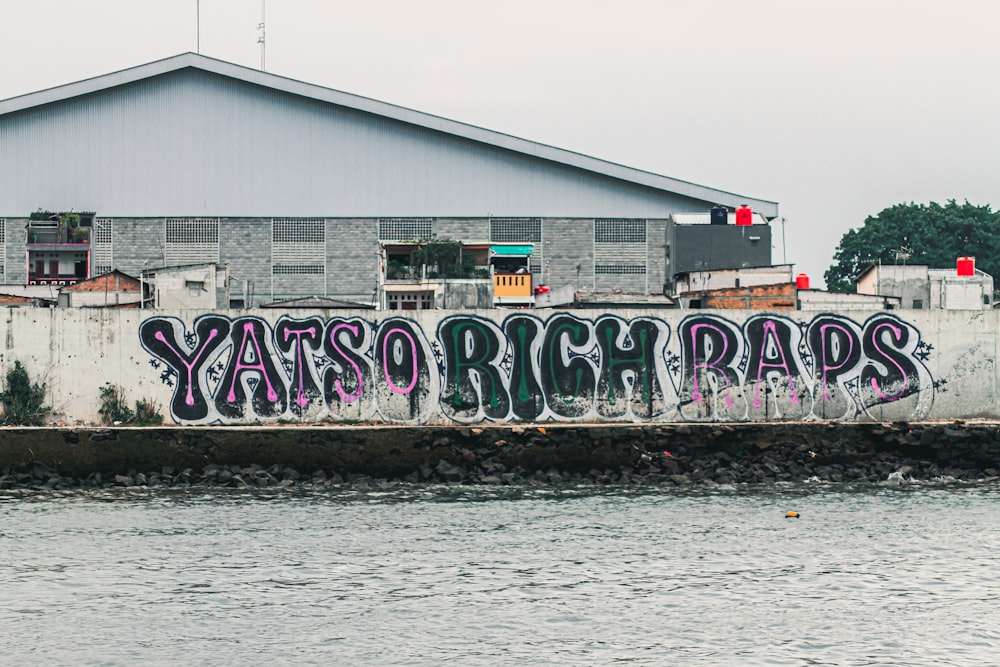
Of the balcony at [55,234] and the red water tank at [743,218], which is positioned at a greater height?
the red water tank at [743,218]

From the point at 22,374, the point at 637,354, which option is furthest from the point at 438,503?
the point at 22,374

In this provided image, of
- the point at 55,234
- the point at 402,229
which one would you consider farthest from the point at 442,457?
the point at 55,234

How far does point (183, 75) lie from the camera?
68.5m

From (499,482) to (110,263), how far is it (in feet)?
143

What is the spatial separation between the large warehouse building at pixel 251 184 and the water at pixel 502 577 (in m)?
40.4

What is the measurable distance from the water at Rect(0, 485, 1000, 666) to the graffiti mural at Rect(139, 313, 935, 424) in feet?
11.6

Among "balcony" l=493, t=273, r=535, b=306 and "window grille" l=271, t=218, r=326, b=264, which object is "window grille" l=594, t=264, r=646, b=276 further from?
"window grille" l=271, t=218, r=326, b=264

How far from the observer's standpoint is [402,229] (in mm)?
68500

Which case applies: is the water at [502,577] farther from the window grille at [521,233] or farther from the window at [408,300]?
the window grille at [521,233]

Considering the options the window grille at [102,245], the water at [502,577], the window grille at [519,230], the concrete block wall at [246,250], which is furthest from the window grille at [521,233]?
the water at [502,577]

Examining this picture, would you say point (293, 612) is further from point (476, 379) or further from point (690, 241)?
point (690, 241)

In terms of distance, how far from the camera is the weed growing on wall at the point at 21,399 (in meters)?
31.4

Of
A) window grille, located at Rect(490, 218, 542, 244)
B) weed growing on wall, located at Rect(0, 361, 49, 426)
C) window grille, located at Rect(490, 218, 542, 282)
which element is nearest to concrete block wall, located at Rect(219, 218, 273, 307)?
window grille, located at Rect(490, 218, 542, 282)

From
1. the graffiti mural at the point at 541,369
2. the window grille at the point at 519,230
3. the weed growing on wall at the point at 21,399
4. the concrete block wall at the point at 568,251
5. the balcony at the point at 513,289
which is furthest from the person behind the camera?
the concrete block wall at the point at 568,251
